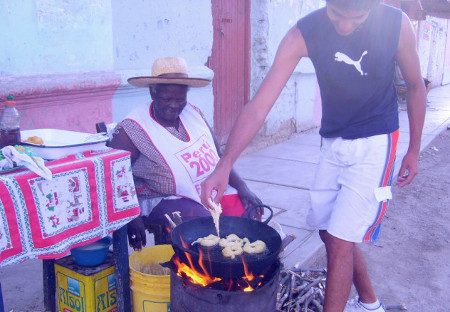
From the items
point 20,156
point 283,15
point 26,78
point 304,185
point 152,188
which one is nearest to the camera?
point 20,156

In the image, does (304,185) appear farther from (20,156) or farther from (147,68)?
(20,156)

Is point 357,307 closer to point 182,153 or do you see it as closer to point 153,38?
point 182,153

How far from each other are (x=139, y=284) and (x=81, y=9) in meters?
2.50

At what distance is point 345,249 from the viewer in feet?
8.54

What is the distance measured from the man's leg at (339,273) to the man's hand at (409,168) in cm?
53

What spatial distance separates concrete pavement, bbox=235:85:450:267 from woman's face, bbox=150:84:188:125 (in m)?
1.24

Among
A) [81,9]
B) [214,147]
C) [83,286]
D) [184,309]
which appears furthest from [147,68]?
[184,309]

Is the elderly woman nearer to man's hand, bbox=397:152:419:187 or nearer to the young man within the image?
the young man

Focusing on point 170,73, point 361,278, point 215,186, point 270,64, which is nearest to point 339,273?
point 361,278

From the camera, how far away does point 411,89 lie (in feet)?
8.79

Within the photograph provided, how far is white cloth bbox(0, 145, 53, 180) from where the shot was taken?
6.81ft

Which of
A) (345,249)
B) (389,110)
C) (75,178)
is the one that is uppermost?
(389,110)

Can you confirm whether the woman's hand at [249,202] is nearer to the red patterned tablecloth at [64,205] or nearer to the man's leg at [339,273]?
the man's leg at [339,273]

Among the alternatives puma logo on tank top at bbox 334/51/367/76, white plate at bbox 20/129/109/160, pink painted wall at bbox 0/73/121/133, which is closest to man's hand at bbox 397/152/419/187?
puma logo on tank top at bbox 334/51/367/76
